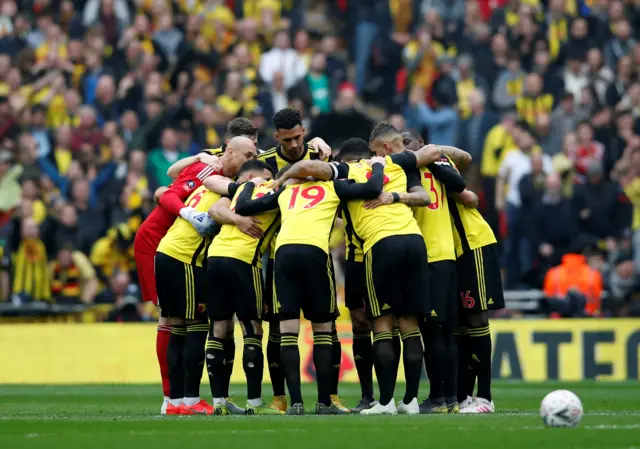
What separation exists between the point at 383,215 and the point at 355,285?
105 cm

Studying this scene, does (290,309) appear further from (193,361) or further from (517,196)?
(517,196)

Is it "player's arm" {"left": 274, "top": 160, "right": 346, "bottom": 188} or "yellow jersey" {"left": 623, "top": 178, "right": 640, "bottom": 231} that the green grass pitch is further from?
"yellow jersey" {"left": 623, "top": 178, "right": 640, "bottom": 231}

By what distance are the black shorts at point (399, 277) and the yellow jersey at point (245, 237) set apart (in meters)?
1.17

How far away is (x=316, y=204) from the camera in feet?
39.7

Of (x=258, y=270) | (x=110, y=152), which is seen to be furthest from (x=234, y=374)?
(x=258, y=270)

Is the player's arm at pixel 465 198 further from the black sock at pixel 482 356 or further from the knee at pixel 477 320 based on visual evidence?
the black sock at pixel 482 356

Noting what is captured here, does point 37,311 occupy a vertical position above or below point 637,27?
below

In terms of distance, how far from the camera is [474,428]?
10.1 meters

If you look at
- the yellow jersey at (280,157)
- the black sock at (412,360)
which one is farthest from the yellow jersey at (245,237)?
the black sock at (412,360)

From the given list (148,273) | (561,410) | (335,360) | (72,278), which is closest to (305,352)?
(72,278)

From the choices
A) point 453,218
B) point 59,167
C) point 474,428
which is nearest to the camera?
point 474,428

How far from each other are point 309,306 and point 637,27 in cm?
1606

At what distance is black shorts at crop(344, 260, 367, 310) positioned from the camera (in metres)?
12.8

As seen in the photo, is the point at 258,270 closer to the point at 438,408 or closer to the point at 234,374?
the point at 438,408
